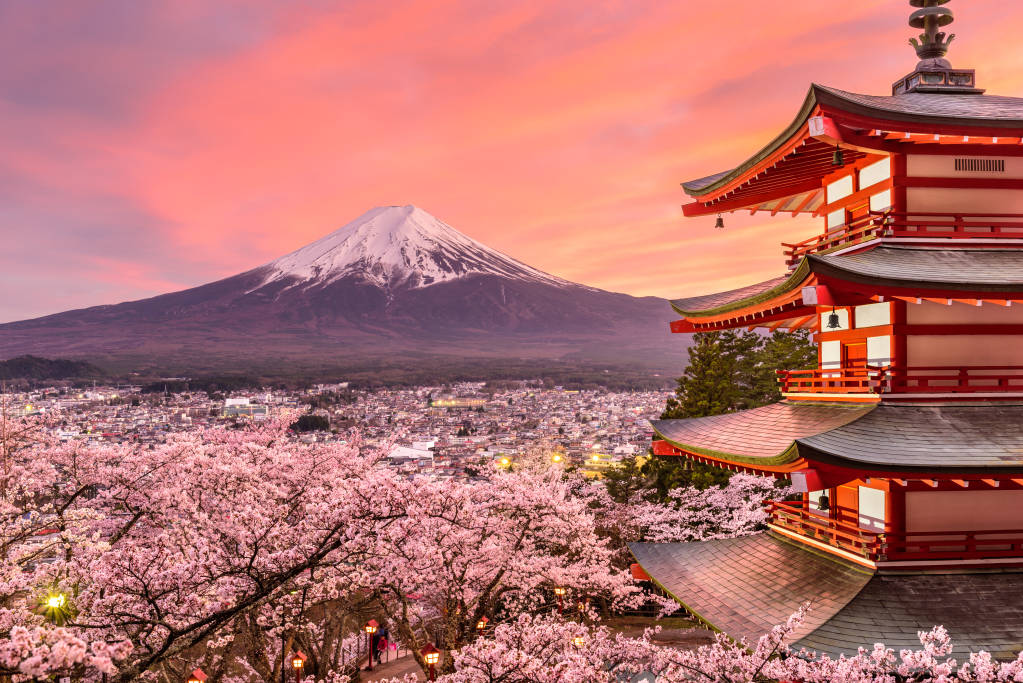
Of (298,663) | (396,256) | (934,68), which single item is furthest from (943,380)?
(396,256)

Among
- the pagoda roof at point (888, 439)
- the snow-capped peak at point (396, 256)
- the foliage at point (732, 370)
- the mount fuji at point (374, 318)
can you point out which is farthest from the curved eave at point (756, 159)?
the snow-capped peak at point (396, 256)

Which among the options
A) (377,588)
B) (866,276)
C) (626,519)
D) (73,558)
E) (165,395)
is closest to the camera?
(866,276)

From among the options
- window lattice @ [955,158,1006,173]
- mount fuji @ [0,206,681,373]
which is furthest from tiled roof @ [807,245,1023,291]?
mount fuji @ [0,206,681,373]

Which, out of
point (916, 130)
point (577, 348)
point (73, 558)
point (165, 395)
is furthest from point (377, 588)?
point (577, 348)

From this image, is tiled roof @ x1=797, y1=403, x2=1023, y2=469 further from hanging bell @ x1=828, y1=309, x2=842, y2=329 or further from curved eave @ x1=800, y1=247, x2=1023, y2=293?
curved eave @ x1=800, y1=247, x2=1023, y2=293

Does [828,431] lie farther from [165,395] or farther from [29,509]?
[165,395]

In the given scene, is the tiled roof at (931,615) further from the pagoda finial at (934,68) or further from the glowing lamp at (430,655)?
the glowing lamp at (430,655)
